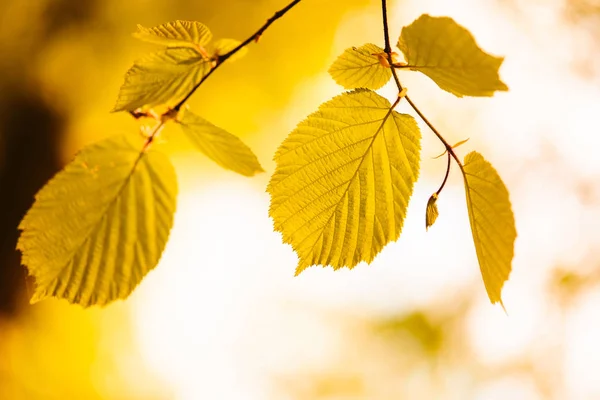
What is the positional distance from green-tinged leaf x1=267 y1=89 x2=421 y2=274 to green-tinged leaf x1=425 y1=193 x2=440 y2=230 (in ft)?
0.14

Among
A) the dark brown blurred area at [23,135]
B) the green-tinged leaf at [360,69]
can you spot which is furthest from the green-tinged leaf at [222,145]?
the dark brown blurred area at [23,135]

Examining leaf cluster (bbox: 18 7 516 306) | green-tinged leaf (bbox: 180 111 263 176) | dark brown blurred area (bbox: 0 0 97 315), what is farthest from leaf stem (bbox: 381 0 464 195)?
dark brown blurred area (bbox: 0 0 97 315)

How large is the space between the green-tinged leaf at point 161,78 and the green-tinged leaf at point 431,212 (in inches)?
11.8

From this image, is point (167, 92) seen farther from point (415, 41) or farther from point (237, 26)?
point (237, 26)

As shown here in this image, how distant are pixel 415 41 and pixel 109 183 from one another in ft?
1.13

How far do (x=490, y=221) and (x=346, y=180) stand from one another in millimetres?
185

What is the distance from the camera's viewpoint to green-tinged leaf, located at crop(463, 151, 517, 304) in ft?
1.48

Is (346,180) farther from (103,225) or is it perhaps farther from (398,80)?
(103,225)

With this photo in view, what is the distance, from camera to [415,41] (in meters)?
0.39

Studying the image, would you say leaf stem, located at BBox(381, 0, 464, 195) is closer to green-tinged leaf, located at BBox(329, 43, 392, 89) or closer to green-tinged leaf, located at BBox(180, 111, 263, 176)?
green-tinged leaf, located at BBox(329, 43, 392, 89)

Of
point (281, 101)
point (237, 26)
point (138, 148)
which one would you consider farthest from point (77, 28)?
point (138, 148)

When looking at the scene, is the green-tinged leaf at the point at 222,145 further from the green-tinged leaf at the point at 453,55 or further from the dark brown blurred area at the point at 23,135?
the dark brown blurred area at the point at 23,135

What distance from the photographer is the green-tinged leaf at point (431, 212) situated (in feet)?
1.61

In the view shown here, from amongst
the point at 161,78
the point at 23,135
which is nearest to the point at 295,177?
the point at 161,78
